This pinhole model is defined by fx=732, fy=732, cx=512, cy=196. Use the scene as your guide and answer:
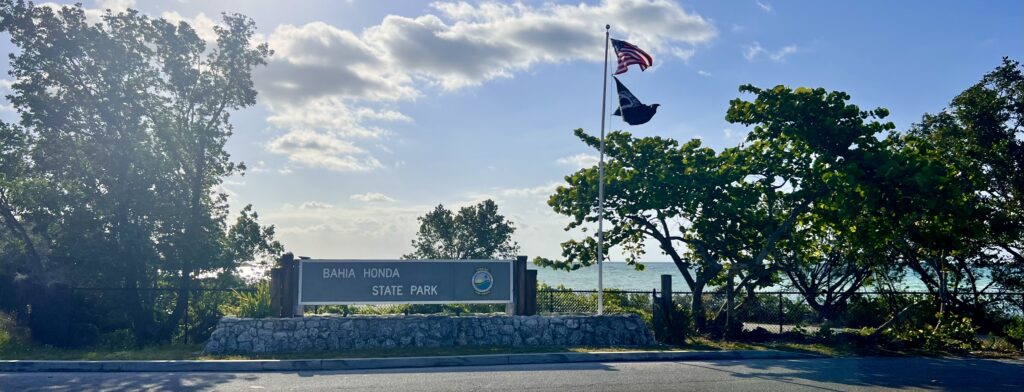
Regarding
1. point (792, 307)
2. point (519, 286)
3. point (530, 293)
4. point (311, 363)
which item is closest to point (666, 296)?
point (530, 293)

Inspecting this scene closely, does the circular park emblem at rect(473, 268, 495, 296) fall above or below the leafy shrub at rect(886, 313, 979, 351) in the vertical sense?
above

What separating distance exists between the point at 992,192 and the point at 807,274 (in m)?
7.49

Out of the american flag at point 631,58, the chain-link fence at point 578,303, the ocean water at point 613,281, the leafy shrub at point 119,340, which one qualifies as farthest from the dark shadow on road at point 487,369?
the ocean water at point 613,281

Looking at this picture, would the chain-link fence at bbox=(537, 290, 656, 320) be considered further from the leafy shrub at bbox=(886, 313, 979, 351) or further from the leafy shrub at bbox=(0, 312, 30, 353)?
the leafy shrub at bbox=(0, 312, 30, 353)

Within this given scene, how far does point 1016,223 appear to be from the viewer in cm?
2059

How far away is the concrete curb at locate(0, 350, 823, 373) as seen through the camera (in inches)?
518

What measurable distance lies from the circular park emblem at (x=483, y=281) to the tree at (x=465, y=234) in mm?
17607

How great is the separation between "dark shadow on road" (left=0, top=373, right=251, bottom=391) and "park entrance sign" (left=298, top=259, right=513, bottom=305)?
4.18 meters

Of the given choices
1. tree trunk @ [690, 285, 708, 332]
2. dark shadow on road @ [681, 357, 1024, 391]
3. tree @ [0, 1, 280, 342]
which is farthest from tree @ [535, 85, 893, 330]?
tree @ [0, 1, 280, 342]

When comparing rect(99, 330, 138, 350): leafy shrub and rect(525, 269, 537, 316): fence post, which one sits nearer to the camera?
rect(99, 330, 138, 350): leafy shrub

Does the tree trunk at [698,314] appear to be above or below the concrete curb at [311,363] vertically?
above

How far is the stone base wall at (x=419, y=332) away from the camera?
1572cm

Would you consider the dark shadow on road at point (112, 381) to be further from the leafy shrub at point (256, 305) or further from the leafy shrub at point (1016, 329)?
the leafy shrub at point (1016, 329)

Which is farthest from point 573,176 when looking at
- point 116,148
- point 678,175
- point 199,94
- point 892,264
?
point 116,148
